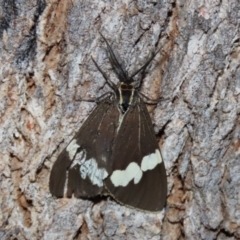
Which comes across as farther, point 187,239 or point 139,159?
point 139,159

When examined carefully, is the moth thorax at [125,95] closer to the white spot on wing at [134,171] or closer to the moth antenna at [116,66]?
the moth antenna at [116,66]

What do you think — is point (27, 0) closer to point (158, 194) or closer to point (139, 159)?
point (139, 159)

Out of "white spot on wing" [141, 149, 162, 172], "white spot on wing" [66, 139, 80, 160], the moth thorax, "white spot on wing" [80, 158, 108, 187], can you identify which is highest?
the moth thorax

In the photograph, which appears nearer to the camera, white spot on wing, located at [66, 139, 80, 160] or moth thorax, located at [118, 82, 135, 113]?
white spot on wing, located at [66, 139, 80, 160]

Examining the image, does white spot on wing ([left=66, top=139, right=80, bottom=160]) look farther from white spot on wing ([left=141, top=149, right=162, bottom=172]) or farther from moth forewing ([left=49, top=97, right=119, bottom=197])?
white spot on wing ([left=141, top=149, right=162, bottom=172])

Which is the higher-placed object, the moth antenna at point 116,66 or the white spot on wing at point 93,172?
the moth antenna at point 116,66

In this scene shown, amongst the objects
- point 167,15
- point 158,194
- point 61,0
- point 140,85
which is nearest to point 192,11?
point 167,15

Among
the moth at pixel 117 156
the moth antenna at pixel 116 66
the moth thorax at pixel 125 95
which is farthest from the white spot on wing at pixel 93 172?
the moth antenna at pixel 116 66

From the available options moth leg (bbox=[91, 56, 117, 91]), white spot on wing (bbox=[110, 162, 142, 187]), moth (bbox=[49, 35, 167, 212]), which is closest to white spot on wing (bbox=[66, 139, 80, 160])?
moth (bbox=[49, 35, 167, 212])
